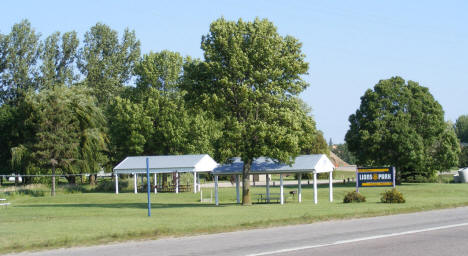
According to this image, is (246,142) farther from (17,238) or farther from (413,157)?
(413,157)

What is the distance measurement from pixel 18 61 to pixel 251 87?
45848mm

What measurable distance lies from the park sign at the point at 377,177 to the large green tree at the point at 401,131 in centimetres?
2905

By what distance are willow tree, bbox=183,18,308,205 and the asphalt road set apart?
17210 mm

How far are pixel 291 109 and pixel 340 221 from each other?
17.2 metres

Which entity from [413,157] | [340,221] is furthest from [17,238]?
[413,157]

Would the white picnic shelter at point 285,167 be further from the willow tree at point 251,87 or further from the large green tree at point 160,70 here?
the large green tree at point 160,70

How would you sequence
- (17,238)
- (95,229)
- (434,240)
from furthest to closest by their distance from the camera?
(95,229) → (17,238) → (434,240)

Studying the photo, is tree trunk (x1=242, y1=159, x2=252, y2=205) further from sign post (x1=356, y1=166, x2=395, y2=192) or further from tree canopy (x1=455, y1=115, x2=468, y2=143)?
tree canopy (x1=455, y1=115, x2=468, y2=143)

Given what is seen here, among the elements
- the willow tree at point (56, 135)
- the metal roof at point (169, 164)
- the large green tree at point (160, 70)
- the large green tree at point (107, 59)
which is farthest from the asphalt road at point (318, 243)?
the large green tree at point (107, 59)

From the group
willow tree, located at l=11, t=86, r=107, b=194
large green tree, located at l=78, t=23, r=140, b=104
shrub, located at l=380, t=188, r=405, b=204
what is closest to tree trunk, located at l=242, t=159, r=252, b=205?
shrub, located at l=380, t=188, r=405, b=204

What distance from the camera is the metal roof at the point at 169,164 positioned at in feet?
201

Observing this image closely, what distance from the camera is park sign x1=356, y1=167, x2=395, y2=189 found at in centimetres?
3572

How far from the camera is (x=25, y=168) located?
63156 millimetres

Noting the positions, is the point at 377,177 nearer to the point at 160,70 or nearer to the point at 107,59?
the point at 160,70
